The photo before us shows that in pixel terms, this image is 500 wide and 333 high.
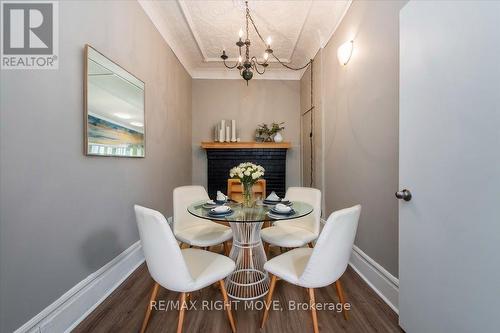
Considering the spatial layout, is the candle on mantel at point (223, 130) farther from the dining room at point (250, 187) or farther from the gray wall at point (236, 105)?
the dining room at point (250, 187)

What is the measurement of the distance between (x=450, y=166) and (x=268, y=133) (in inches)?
136

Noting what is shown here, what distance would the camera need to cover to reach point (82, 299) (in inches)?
60.4

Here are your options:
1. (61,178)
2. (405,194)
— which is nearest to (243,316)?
(405,194)

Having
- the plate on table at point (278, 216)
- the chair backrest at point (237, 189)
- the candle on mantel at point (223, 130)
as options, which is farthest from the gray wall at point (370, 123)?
the candle on mantel at point (223, 130)

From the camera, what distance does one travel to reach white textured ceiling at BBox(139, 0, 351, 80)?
2500 mm

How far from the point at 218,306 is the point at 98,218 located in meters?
1.15

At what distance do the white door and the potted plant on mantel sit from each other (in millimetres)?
2970

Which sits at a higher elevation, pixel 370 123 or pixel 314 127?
pixel 314 127

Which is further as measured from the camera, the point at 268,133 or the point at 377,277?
the point at 268,133

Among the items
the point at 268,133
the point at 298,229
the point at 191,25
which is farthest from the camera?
the point at 268,133

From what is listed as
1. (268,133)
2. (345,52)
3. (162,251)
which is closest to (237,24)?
(345,52)

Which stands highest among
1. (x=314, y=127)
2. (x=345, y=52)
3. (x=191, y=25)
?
(x=191, y=25)

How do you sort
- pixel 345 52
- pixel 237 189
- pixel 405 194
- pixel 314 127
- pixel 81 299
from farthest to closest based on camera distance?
pixel 237 189 < pixel 314 127 < pixel 345 52 < pixel 81 299 < pixel 405 194

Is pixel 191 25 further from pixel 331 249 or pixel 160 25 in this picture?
pixel 331 249
